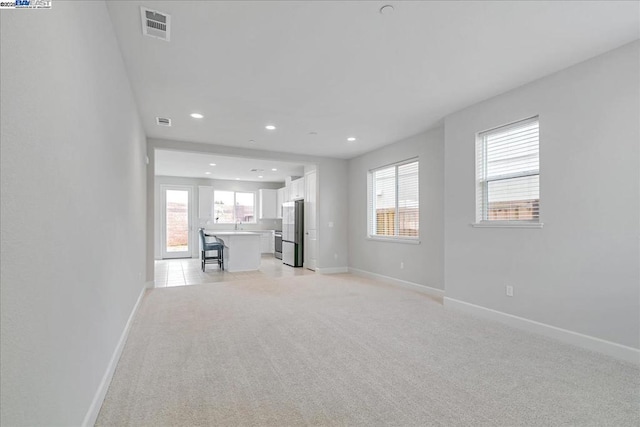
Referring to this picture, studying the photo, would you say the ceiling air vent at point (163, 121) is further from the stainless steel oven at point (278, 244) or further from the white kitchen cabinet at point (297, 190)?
the stainless steel oven at point (278, 244)

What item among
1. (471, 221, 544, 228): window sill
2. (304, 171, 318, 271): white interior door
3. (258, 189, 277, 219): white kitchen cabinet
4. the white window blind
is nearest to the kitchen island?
(304, 171, 318, 271): white interior door

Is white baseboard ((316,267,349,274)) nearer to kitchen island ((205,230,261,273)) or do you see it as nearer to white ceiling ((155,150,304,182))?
kitchen island ((205,230,261,273))

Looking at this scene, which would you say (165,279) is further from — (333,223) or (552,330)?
(552,330)

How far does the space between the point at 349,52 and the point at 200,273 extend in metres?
6.03

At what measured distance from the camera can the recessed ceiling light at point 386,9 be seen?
2207 millimetres

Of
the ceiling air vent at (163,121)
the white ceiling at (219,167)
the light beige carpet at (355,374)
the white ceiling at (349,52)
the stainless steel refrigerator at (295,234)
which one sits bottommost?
the light beige carpet at (355,374)

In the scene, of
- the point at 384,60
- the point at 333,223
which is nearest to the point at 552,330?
the point at 384,60

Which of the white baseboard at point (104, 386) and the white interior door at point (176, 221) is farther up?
the white interior door at point (176, 221)

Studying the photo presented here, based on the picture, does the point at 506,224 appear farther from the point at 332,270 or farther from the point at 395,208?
the point at 332,270

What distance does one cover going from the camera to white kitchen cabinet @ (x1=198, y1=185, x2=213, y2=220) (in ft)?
34.5

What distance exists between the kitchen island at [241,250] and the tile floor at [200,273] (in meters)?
0.24

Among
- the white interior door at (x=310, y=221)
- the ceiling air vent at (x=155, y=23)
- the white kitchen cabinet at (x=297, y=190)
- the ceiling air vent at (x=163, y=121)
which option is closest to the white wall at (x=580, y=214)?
the ceiling air vent at (x=155, y=23)

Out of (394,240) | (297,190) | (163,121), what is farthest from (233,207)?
(394,240)

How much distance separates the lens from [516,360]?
2684mm
